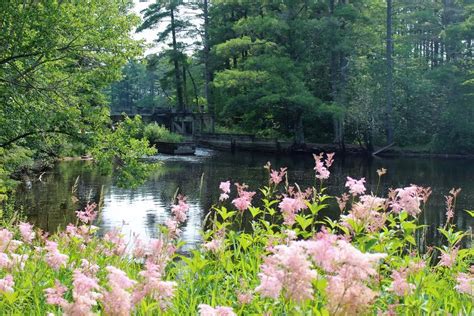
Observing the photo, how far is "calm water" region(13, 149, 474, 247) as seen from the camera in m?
14.8

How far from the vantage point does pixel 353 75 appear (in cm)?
3797

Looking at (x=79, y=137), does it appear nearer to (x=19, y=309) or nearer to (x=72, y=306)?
(x=19, y=309)

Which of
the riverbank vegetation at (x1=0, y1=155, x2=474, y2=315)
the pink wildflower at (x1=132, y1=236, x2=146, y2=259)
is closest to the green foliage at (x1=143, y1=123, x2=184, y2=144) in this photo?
the riverbank vegetation at (x1=0, y1=155, x2=474, y2=315)

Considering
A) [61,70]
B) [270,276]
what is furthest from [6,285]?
[61,70]

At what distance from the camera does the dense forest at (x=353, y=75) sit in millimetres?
34938

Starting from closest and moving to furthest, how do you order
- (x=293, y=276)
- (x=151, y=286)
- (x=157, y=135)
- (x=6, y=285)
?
(x=293, y=276), (x=151, y=286), (x=6, y=285), (x=157, y=135)

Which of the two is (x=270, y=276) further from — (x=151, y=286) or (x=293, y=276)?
(x=151, y=286)

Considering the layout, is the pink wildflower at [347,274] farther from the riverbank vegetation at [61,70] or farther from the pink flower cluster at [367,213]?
the riverbank vegetation at [61,70]

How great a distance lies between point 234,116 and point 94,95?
3133cm

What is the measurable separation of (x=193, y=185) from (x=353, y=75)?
20.1m

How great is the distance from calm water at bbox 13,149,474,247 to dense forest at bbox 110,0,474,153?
12.7 feet

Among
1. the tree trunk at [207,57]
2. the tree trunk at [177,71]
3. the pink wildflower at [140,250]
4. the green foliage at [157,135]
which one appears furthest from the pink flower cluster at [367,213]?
the tree trunk at [177,71]

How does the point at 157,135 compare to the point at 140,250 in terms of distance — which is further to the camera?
the point at 157,135

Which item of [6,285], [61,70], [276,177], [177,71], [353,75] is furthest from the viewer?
[177,71]
